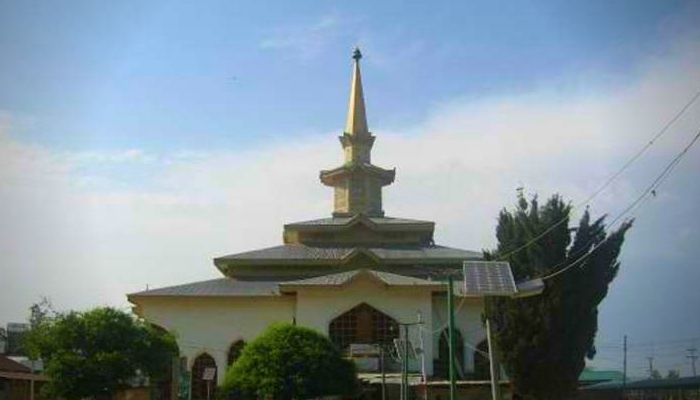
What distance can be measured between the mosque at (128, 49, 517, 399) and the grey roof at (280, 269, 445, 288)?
6cm

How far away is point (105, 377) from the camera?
113 feet

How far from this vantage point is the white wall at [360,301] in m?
A: 46.8

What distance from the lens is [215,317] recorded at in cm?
4891

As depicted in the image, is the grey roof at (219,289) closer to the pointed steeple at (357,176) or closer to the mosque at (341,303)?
the mosque at (341,303)

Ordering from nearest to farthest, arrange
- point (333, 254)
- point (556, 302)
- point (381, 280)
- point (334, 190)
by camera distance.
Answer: point (556, 302)
point (381, 280)
point (333, 254)
point (334, 190)

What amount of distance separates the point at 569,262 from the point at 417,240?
22.4 meters

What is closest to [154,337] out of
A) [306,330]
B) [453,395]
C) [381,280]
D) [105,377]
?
[105,377]

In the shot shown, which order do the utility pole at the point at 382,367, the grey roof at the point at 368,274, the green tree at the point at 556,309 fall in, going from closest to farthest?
1. the green tree at the point at 556,309
2. the utility pole at the point at 382,367
3. the grey roof at the point at 368,274

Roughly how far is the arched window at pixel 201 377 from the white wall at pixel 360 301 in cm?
590

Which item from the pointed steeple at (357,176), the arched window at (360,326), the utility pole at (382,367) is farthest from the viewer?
the pointed steeple at (357,176)

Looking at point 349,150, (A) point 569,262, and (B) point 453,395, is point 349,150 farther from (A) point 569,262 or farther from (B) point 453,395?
(B) point 453,395

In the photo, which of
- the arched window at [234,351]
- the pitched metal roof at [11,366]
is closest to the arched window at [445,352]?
the arched window at [234,351]

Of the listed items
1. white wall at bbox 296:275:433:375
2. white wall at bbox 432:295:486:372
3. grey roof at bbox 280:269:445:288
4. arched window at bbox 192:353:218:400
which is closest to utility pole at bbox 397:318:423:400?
grey roof at bbox 280:269:445:288

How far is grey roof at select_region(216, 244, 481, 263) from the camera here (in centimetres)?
5144
